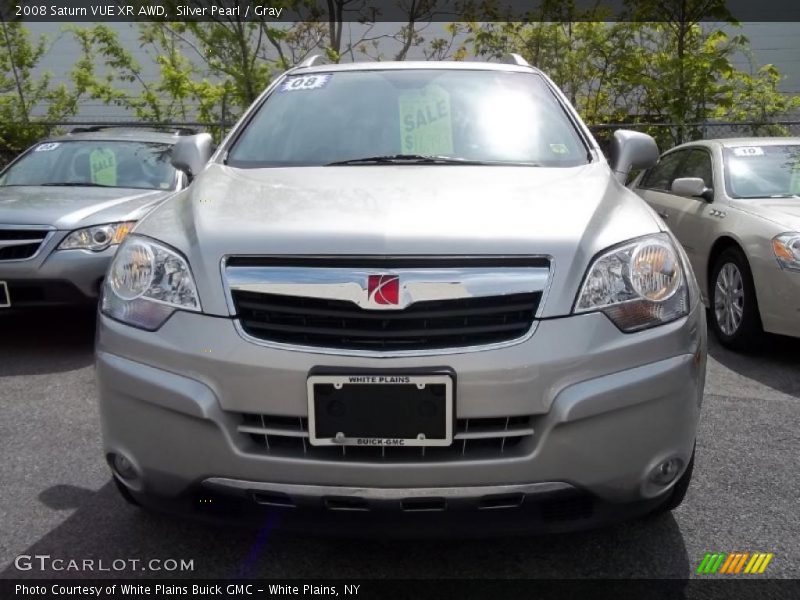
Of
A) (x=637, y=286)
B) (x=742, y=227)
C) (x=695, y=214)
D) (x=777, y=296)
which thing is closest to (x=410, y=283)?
(x=637, y=286)

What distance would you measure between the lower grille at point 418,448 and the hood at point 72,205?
3.63 meters

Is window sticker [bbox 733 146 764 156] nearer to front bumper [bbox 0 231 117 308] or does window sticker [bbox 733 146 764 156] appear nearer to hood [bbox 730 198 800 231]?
hood [bbox 730 198 800 231]

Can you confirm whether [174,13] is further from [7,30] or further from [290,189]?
[290,189]

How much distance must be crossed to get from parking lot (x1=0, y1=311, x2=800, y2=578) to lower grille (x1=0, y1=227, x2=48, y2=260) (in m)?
1.45

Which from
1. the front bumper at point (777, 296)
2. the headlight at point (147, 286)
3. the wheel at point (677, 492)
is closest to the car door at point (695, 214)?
the front bumper at point (777, 296)

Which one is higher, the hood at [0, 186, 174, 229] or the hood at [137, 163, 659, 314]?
the hood at [137, 163, 659, 314]

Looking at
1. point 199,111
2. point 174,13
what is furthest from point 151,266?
point 199,111

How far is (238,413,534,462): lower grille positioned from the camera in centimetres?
232

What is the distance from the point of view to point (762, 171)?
20.8 ft

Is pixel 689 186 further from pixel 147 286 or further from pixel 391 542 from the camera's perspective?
pixel 147 286

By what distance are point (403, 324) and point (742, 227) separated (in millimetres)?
4015

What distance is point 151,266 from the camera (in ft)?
8.54

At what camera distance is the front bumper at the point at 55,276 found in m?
5.32

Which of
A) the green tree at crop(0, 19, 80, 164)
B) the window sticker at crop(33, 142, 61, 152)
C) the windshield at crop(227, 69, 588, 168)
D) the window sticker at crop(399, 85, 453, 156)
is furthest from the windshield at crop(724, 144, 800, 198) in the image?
the green tree at crop(0, 19, 80, 164)
